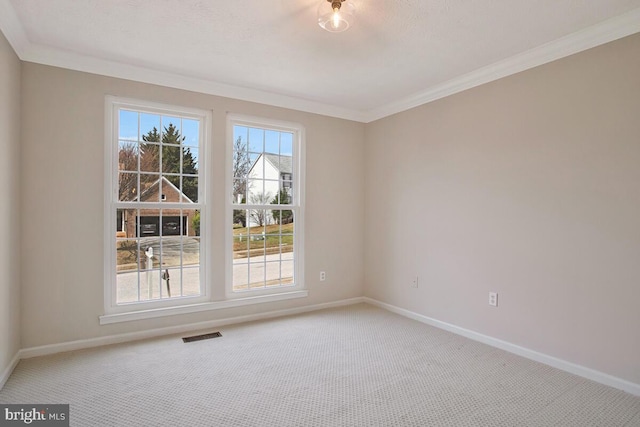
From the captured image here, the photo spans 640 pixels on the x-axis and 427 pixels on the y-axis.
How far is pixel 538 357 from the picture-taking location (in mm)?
2760

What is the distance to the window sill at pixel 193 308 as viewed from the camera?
121 inches

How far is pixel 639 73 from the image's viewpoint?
7.41ft

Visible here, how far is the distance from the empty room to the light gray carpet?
0.06ft

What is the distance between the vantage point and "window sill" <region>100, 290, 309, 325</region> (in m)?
3.08

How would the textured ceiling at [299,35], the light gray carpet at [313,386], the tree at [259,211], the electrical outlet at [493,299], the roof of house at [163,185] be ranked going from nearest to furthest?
the light gray carpet at [313,386] → the textured ceiling at [299,35] → the electrical outlet at [493,299] → the roof of house at [163,185] → the tree at [259,211]

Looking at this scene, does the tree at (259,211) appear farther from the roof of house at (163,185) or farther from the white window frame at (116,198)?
the roof of house at (163,185)

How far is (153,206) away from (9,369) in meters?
1.57

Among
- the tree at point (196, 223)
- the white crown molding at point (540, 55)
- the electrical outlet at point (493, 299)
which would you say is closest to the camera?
the white crown molding at point (540, 55)

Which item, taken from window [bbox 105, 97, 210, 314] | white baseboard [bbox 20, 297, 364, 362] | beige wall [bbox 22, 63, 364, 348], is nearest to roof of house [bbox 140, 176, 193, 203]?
window [bbox 105, 97, 210, 314]

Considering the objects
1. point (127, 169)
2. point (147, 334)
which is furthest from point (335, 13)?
point (147, 334)

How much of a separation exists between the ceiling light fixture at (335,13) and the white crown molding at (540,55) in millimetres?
1612

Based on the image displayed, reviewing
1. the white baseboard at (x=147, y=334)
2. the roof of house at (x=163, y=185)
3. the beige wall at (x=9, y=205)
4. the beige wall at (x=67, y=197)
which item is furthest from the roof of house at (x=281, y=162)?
the beige wall at (x=9, y=205)

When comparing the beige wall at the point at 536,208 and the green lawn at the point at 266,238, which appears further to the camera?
the green lawn at the point at 266,238

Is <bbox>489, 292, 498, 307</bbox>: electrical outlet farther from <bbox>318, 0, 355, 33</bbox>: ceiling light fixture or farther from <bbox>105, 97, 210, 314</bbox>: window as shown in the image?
<bbox>105, 97, 210, 314</bbox>: window
